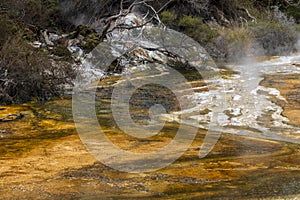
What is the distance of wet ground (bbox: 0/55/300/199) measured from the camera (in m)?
4.10

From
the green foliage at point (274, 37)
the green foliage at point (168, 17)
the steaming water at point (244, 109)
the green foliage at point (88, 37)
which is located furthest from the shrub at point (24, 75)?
the green foliage at point (274, 37)

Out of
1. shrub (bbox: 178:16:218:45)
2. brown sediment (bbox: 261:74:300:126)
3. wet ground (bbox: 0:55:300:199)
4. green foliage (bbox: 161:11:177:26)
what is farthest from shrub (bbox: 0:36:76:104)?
shrub (bbox: 178:16:218:45)

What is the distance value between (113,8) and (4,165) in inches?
478

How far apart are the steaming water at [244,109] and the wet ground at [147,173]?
0.09 m

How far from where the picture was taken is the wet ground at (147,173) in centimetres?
410

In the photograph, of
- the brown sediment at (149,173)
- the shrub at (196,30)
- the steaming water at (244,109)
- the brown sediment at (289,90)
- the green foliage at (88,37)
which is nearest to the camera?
the brown sediment at (149,173)

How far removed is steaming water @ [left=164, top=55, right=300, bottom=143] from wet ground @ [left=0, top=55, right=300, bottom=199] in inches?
3.7

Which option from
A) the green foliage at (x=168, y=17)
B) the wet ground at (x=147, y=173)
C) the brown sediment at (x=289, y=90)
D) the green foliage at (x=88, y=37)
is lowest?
the brown sediment at (x=289, y=90)

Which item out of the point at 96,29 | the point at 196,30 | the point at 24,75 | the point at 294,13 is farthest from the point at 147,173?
the point at 294,13

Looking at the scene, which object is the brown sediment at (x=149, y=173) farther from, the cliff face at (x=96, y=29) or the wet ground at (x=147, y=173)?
the cliff face at (x=96, y=29)

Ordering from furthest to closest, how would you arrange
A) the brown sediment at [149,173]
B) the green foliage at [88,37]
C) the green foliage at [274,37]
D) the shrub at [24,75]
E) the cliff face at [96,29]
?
the green foliage at [274,37]
the green foliage at [88,37]
the cliff face at [96,29]
the shrub at [24,75]
the brown sediment at [149,173]

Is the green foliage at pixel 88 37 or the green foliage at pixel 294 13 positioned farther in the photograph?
the green foliage at pixel 294 13

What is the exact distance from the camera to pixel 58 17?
16188mm

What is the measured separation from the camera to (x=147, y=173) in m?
4.64
